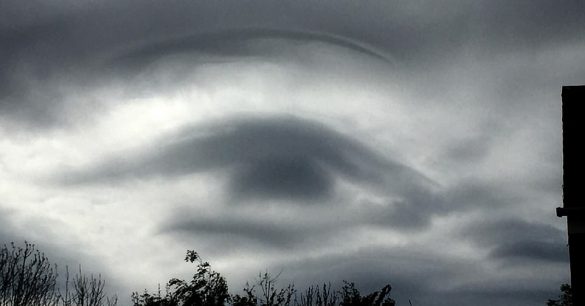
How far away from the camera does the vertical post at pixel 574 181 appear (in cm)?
1453

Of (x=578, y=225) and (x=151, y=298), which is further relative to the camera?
(x=151, y=298)

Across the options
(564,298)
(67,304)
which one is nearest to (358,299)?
(564,298)

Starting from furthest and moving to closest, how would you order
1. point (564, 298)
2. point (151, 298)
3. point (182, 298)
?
point (564, 298) < point (151, 298) < point (182, 298)

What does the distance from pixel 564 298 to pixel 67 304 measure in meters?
37.4

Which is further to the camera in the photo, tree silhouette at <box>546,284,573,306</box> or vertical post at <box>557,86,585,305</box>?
tree silhouette at <box>546,284,573,306</box>

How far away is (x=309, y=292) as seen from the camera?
165 ft

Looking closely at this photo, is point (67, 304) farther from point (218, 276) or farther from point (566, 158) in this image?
point (566, 158)

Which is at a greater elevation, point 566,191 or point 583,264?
point 566,191

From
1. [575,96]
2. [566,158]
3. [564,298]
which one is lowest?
[564,298]

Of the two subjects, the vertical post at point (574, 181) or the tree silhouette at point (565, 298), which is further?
the tree silhouette at point (565, 298)

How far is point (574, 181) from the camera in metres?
15.4

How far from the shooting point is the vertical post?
47.7 ft

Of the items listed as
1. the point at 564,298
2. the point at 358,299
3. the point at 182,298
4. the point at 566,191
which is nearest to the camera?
the point at 566,191

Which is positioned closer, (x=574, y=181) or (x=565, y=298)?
(x=574, y=181)
